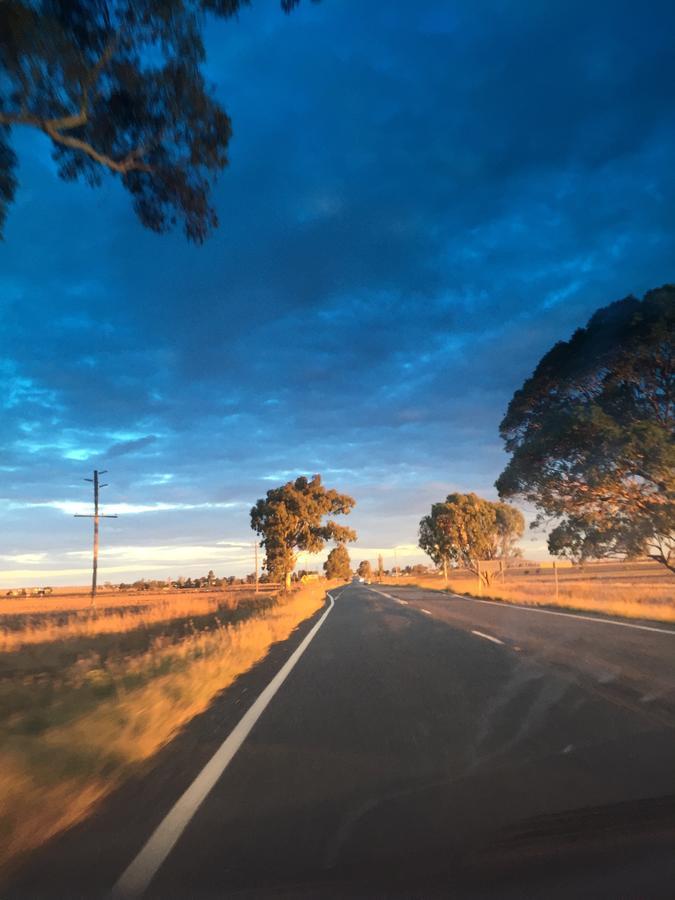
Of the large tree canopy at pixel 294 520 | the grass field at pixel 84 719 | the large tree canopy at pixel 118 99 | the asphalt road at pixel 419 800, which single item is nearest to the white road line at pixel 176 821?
the asphalt road at pixel 419 800

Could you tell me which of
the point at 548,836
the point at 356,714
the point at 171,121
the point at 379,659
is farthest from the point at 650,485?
the point at 548,836

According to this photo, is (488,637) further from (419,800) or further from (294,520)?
(294,520)

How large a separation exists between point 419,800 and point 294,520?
1804 inches

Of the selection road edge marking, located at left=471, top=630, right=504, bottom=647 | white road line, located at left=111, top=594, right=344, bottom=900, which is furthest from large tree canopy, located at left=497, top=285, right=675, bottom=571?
white road line, located at left=111, top=594, right=344, bottom=900

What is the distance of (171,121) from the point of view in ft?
31.2

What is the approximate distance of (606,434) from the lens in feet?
72.7

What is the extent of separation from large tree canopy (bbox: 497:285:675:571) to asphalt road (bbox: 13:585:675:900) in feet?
42.3

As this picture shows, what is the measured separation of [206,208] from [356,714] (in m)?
7.32

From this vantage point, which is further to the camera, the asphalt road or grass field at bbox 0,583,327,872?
grass field at bbox 0,583,327,872

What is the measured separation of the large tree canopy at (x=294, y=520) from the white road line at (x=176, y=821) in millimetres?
41812

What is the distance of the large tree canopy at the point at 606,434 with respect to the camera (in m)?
22.1

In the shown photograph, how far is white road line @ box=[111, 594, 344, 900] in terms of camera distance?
3.96 metres

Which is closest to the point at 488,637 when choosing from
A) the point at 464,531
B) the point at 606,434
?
the point at 606,434

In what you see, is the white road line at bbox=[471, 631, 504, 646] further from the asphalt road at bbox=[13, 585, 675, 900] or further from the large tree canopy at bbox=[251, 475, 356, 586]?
the large tree canopy at bbox=[251, 475, 356, 586]
